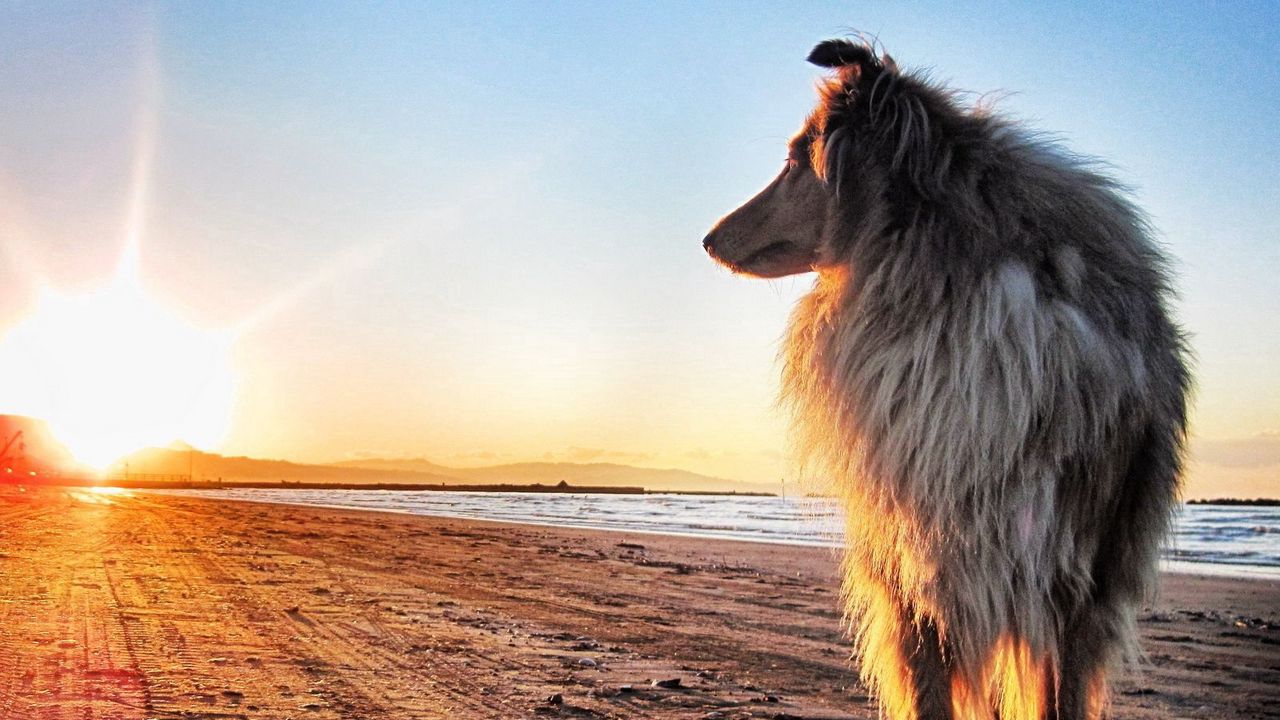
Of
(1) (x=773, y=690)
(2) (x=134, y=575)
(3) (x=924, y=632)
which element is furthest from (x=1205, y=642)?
(2) (x=134, y=575)

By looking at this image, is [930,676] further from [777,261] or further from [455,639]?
[455,639]

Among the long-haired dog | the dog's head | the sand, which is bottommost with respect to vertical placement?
the sand

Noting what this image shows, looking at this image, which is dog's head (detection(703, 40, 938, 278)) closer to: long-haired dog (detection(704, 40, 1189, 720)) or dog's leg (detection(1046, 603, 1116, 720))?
long-haired dog (detection(704, 40, 1189, 720))

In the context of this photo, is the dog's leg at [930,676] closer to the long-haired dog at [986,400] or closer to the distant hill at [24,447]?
the long-haired dog at [986,400]

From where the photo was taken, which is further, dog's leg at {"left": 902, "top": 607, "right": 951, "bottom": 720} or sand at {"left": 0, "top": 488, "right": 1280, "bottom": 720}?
sand at {"left": 0, "top": 488, "right": 1280, "bottom": 720}

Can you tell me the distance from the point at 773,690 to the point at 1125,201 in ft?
10.1

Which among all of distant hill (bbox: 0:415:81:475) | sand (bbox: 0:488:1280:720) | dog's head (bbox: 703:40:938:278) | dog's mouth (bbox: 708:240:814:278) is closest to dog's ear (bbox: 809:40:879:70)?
dog's head (bbox: 703:40:938:278)

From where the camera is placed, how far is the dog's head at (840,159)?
3150mm

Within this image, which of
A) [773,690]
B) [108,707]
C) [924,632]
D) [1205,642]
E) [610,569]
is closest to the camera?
[924,632]

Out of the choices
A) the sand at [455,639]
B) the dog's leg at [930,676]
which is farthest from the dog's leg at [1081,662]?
the sand at [455,639]

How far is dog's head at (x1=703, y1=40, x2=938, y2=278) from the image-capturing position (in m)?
3.15

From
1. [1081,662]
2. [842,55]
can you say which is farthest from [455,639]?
[842,55]

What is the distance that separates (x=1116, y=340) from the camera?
2756 mm

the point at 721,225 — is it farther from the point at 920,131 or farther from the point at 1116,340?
the point at 1116,340
